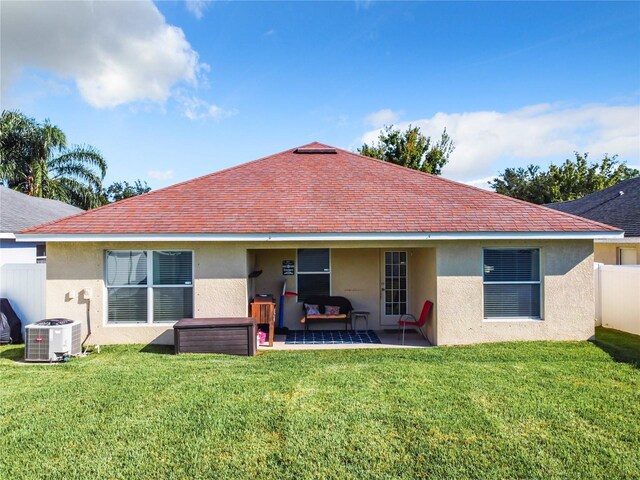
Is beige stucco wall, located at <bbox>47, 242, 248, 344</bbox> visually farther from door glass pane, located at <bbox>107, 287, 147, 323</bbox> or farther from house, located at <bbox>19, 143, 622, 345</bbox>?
door glass pane, located at <bbox>107, 287, 147, 323</bbox>

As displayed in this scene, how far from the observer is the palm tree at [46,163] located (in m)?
21.2

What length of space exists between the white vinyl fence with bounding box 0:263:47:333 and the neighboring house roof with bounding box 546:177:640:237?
17607 millimetres

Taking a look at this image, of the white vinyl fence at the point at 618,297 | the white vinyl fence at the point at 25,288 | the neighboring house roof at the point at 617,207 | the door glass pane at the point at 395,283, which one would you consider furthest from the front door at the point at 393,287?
the white vinyl fence at the point at 25,288

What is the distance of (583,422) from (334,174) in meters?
8.47

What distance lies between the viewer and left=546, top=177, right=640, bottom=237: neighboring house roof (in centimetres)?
1315

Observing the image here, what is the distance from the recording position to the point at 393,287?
10352 millimetres

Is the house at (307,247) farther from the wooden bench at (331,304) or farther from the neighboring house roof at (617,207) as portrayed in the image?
the neighboring house roof at (617,207)

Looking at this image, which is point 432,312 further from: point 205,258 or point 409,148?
point 409,148

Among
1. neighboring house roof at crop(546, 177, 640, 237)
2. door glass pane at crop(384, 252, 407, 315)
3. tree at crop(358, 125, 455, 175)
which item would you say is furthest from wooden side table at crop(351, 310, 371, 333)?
tree at crop(358, 125, 455, 175)

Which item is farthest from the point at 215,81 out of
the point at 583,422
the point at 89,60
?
the point at 583,422

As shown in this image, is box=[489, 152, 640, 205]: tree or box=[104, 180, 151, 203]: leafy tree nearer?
box=[489, 152, 640, 205]: tree

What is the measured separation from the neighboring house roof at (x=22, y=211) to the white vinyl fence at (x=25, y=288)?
8.41ft

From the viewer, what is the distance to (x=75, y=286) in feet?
27.2

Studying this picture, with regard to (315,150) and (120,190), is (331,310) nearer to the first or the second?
(315,150)
